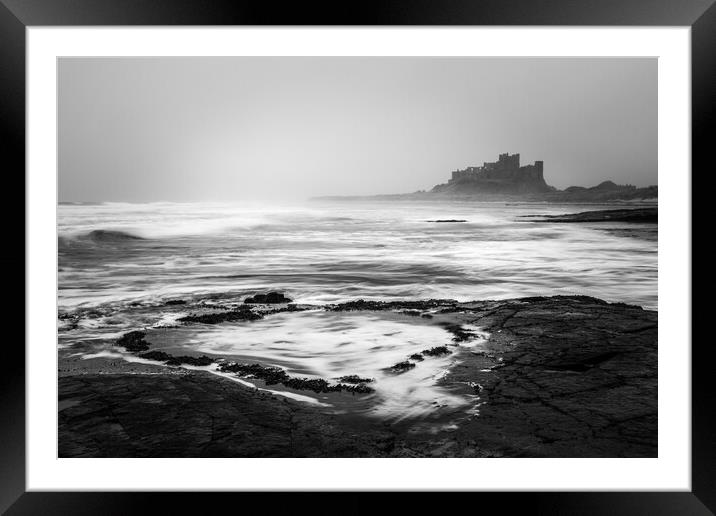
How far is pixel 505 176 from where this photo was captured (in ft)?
16.5

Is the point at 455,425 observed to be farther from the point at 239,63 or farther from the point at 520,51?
the point at 239,63

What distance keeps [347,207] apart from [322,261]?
24.9 inches

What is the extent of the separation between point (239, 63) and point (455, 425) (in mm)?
3807

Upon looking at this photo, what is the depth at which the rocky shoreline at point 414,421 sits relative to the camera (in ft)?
7.46

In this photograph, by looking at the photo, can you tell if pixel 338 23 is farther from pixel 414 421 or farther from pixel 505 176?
pixel 505 176

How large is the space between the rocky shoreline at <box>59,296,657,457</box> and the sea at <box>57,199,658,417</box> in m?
0.56

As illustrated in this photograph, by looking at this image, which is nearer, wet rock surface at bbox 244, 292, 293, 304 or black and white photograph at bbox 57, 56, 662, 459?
→ black and white photograph at bbox 57, 56, 662, 459

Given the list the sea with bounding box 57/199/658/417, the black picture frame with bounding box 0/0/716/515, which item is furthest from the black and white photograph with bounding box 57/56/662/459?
the black picture frame with bounding box 0/0/716/515

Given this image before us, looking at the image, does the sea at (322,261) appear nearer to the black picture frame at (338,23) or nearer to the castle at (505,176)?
the castle at (505,176)

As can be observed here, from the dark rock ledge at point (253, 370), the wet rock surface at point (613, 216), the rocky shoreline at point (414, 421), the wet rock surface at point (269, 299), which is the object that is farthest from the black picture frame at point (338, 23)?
the wet rock surface at point (613, 216)

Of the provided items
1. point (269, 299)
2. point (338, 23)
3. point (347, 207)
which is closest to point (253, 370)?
point (269, 299)

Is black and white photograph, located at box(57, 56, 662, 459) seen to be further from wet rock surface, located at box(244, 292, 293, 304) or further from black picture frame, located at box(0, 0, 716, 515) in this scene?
black picture frame, located at box(0, 0, 716, 515)

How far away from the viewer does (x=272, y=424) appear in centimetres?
239

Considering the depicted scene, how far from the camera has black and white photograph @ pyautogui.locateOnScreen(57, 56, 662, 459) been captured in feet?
13.4
